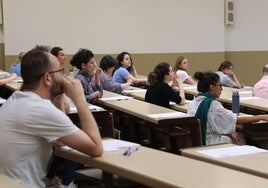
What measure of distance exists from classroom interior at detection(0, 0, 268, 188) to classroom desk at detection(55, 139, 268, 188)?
751cm

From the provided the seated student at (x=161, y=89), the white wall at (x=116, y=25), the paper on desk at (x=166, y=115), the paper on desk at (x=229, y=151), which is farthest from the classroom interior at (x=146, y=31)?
the paper on desk at (x=229, y=151)

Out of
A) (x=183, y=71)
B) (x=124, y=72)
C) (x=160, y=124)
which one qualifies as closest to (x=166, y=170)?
(x=160, y=124)

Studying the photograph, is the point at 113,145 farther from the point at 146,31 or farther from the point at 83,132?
the point at 146,31

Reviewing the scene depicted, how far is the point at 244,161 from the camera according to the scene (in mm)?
2416

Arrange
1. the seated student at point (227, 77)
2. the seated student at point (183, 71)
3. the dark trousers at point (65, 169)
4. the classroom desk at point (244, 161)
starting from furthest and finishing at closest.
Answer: the seated student at point (227, 77) < the seated student at point (183, 71) < the dark trousers at point (65, 169) < the classroom desk at point (244, 161)

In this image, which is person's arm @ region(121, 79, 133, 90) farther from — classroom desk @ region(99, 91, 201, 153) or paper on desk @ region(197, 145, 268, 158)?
paper on desk @ region(197, 145, 268, 158)

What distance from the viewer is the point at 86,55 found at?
546 centimetres

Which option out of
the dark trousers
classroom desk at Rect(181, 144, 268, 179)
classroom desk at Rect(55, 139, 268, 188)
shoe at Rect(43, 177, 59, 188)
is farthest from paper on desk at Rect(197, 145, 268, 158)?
the dark trousers

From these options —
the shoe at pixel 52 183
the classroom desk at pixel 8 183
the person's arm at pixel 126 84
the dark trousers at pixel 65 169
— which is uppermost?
the person's arm at pixel 126 84

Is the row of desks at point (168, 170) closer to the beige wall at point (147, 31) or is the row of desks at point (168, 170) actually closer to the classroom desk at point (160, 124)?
the classroom desk at point (160, 124)

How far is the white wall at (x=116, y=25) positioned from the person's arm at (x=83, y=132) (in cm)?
744

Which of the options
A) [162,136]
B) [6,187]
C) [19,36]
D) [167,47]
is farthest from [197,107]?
[167,47]

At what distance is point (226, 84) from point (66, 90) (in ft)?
20.0

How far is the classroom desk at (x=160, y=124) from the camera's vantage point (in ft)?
13.8
